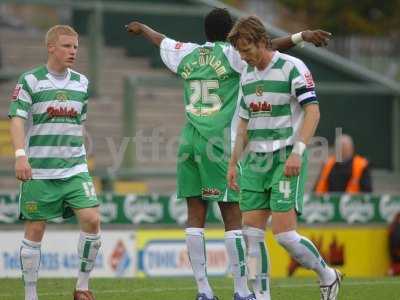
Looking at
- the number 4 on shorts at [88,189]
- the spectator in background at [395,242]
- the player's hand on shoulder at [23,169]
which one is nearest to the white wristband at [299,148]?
the number 4 on shorts at [88,189]

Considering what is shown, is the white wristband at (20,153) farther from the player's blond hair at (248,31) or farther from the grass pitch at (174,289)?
the player's blond hair at (248,31)

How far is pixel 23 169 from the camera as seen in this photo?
9375 millimetres

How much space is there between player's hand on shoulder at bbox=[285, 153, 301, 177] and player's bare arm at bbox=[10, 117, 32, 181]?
6.34 ft

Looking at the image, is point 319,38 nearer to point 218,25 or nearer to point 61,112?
point 218,25

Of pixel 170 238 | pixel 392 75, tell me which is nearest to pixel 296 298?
pixel 170 238

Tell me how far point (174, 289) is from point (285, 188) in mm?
2611

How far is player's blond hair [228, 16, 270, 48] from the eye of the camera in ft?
30.4

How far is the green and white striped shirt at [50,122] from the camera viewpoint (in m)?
9.88

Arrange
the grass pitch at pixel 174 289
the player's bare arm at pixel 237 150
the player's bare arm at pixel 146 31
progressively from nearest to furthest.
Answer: the player's bare arm at pixel 237 150
the player's bare arm at pixel 146 31
the grass pitch at pixel 174 289

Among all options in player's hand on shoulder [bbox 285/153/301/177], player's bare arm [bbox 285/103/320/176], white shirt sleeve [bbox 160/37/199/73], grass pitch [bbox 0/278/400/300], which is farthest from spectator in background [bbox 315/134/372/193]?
player's hand on shoulder [bbox 285/153/301/177]

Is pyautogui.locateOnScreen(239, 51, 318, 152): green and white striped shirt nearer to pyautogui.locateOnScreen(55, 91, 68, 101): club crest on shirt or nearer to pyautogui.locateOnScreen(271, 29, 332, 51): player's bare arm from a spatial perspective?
pyautogui.locateOnScreen(271, 29, 332, 51): player's bare arm

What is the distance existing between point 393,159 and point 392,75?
680 centimetres

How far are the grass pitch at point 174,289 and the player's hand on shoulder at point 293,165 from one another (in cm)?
189

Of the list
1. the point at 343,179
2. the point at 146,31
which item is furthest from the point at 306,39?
the point at 343,179
